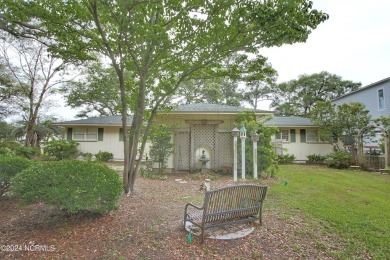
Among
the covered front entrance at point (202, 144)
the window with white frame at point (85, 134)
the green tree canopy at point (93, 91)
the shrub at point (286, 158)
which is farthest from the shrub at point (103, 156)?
the shrub at point (286, 158)

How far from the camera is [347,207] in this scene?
5.13 meters

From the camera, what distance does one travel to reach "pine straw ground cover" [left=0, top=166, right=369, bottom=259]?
9.92ft

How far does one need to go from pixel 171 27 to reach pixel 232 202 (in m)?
4.01

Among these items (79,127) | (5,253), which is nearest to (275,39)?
(5,253)

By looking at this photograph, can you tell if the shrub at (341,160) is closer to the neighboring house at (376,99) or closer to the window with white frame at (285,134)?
the neighboring house at (376,99)

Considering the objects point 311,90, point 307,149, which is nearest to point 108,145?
point 307,149

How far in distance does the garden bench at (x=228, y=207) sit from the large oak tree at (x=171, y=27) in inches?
118

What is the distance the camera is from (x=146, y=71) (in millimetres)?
5387

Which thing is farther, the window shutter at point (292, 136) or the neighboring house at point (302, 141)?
the window shutter at point (292, 136)

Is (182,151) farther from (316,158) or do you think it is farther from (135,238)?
(316,158)

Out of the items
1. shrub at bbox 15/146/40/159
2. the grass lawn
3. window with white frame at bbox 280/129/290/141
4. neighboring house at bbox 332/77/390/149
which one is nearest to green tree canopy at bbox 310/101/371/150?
neighboring house at bbox 332/77/390/149

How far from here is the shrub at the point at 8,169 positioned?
4.58m

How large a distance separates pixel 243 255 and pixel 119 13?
470 cm

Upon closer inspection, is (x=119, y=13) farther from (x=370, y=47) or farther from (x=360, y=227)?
(x=370, y=47)
